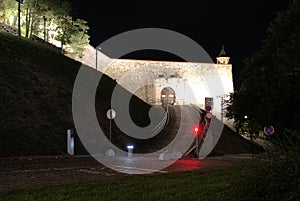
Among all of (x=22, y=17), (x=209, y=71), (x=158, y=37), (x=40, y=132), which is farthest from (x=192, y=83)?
(x=40, y=132)

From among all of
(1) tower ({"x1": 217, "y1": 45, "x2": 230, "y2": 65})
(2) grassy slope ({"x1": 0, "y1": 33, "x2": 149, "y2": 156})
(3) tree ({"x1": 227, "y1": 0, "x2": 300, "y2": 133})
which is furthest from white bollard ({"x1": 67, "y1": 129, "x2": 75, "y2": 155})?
(1) tower ({"x1": 217, "y1": 45, "x2": 230, "y2": 65})

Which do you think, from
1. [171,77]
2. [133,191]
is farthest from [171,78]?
[133,191]

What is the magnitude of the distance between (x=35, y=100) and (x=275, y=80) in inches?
674

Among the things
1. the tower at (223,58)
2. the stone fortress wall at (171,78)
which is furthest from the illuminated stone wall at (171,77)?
the tower at (223,58)

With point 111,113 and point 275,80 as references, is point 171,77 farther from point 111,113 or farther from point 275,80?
point 275,80

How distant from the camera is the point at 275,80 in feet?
57.0

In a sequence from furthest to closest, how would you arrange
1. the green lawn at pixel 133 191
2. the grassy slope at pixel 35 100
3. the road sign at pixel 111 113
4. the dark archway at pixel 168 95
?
the dark archway at pixel 168 95 → the road sign at pixel 111 113 → the grassy slope at pixel 35 100 → the green lawn at pixel 133 191

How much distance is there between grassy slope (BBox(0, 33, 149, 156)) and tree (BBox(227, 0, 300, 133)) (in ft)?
36.8

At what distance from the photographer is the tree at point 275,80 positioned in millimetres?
16344

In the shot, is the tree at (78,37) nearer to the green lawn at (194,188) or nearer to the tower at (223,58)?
the tower at (223,58)

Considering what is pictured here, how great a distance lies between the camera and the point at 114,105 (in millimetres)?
35438

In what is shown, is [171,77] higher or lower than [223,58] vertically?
lower

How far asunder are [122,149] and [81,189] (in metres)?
18.3

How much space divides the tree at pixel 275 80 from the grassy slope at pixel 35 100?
36.8ft
